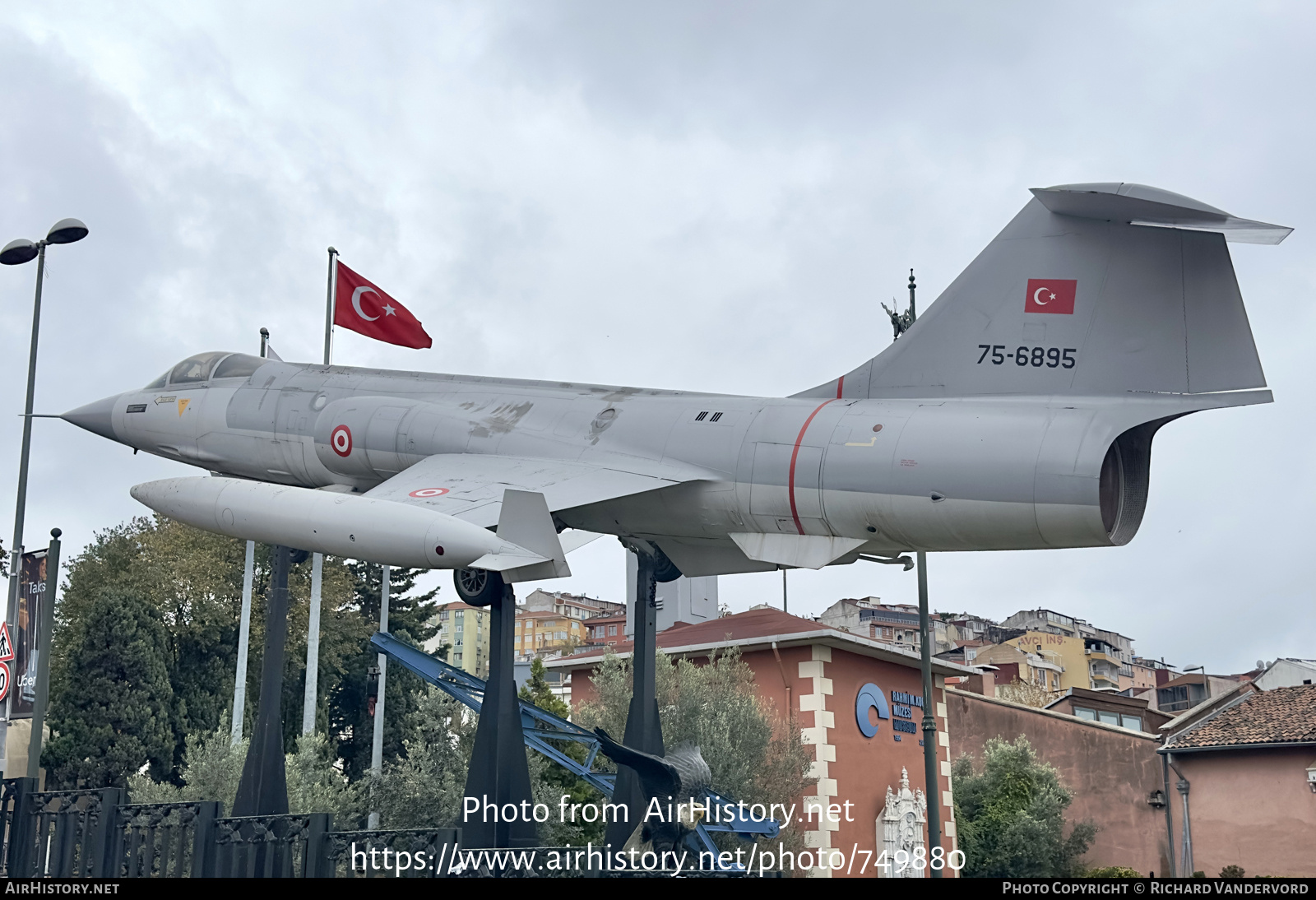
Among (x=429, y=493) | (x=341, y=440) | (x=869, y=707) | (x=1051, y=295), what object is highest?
(x=1051, y=295)

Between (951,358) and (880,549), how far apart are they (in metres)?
2.08

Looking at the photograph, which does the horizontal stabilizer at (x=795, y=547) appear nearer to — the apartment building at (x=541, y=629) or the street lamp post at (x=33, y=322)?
the street lamp post at (x=33, y=322)

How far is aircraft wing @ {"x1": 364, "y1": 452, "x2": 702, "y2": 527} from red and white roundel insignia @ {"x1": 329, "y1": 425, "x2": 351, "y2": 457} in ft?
3.45

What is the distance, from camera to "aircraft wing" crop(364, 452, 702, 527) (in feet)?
38.8

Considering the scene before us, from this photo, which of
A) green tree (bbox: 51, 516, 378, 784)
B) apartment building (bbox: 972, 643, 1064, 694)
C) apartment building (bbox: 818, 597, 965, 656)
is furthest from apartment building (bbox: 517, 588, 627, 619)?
green tree (bbox: 51, 516, 378, 784)

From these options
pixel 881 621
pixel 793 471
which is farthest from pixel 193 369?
pixel 881 621

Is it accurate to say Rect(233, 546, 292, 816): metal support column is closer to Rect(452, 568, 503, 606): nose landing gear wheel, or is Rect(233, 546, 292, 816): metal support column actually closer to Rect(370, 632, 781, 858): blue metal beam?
Rect(452, 568, 503, 606): nose landing gear wheel

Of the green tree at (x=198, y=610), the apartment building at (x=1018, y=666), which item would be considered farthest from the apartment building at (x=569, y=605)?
the green tree at (x=198, y=610)

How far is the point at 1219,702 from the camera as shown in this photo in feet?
123

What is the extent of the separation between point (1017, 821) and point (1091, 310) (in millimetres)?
22737

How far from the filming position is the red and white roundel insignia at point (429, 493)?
12053 millimetres

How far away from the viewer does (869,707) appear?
27250 millimetres

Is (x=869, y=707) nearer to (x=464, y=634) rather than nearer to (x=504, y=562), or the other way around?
(x=504, y=562)
